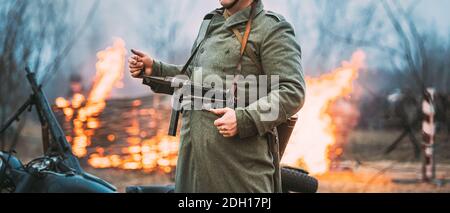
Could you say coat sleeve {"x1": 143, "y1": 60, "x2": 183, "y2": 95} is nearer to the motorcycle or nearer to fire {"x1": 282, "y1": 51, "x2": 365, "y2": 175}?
the motorcycle

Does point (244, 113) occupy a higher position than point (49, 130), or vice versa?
point (244, 113)

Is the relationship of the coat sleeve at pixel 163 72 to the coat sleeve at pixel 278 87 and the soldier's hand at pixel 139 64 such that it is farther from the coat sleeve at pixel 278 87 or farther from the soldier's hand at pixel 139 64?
the coat sleeve at pixel 278 87

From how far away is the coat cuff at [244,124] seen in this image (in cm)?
252

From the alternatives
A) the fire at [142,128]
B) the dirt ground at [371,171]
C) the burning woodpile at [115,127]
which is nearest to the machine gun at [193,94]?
the dirt ground at [371,171]

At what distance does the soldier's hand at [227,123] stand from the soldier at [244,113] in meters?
0.01

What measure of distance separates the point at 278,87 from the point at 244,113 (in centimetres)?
20

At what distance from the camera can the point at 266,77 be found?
105 inches

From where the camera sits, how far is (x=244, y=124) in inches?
99.5

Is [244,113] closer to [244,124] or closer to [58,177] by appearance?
[244,124]

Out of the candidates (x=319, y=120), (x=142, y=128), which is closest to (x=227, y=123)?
(x=142, y=128)

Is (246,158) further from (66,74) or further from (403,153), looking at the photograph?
(403,153)

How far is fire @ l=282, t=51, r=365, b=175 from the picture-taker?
29.1 ft

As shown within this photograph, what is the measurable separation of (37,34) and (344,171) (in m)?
5.09
